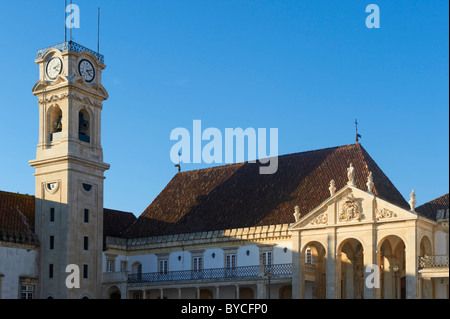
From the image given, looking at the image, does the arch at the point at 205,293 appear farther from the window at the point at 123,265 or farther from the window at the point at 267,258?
the window at the point at 123,265

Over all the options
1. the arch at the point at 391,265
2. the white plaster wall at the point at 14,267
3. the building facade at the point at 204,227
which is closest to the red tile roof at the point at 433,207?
the building facade at the point at 204,227

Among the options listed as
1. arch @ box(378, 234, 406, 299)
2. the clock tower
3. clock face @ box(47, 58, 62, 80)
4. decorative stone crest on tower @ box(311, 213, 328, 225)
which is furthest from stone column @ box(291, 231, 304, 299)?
clock face @ box(47, 58, 62, 80)

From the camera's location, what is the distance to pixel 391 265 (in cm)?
5275

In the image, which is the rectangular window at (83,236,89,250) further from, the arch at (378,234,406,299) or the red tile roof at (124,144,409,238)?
the arch at (378,234,406,299)

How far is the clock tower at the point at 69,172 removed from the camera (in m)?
Result: 59.3

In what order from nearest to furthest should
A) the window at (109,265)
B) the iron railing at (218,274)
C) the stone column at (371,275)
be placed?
the stone column at (371,275) → the iron railing at (218,274) → the window at (109,265)

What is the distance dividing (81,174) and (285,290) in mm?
17023

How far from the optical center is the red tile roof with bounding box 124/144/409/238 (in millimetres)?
57719

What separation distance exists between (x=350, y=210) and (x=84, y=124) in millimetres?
21951

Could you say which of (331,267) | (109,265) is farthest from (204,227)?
(331,267)

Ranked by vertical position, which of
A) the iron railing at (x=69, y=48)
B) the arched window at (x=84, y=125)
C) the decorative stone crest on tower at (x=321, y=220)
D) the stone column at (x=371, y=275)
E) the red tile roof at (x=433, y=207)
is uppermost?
the iron railing at (x=69, y=48)

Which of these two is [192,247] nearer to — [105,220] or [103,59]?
[105,220]
